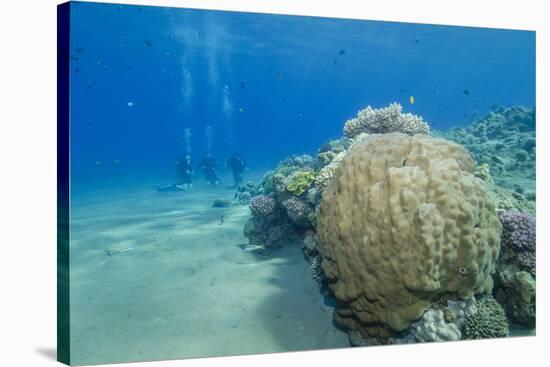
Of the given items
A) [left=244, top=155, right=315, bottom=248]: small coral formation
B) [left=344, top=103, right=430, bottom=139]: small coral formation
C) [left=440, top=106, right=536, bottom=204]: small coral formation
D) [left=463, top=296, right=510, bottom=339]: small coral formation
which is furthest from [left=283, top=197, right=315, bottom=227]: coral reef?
[left=440, top=106, right=536, bottom=204]: small coral formation

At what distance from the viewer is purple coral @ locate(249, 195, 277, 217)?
325 inches

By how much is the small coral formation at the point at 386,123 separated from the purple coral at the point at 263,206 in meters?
2.24

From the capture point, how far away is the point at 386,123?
308 inches

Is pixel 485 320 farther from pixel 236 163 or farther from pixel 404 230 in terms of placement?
pixel 236 163

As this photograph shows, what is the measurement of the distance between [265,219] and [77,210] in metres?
12.5

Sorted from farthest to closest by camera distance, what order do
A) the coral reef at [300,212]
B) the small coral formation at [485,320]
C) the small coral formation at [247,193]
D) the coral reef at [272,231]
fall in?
the small coral formation at [247,193], the coral reef at [272,231], the coral reef at [300,212], the small coral formation at [485,320]

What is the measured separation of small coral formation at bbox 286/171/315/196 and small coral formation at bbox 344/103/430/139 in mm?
1462

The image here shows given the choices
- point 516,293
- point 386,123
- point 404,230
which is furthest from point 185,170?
point 404,230

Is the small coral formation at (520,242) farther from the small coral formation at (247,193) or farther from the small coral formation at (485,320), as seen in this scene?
the small coral formation at (247,193)

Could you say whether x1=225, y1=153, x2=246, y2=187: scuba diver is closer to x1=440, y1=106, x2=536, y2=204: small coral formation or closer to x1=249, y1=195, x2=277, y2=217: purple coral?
x1=440, y1=106, x2=536, y2=204: small coral formation

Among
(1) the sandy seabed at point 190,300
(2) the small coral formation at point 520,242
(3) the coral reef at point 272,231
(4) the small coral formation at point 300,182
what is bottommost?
(1) the sandy seabed at point 190,300

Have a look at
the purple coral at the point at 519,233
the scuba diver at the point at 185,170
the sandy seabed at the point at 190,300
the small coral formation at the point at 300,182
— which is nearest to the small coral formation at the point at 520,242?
the purple coral at the point at 519,233

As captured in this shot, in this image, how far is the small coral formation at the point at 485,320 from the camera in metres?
4.80

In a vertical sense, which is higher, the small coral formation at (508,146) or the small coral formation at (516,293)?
the small coral formation at (508,146)
